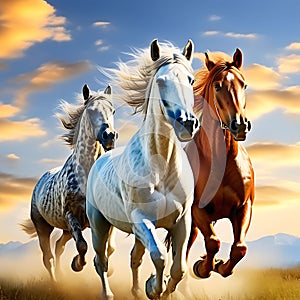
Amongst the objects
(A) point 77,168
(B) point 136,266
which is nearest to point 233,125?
(B) point 136,266

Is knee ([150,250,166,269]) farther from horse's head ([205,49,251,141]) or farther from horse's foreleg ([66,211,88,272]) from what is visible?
horse's foreleg ([66,211,88,272])

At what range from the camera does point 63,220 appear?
28.1 ft

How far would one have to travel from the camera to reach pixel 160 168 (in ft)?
19.6

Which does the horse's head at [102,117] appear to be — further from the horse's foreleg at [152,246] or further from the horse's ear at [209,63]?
the horse's foreleg at [152,246]

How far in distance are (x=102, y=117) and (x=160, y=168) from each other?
7.17 feet

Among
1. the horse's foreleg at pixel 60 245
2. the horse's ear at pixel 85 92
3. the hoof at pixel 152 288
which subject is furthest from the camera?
the horse's foreleg at pixel 60 245

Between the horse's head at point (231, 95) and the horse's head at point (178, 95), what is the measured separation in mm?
841

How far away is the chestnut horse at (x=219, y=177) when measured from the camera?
23.1 ft

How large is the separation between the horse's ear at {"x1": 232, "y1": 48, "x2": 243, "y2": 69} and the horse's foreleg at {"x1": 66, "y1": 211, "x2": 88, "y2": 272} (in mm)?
2471

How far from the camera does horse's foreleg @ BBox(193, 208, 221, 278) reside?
706cm

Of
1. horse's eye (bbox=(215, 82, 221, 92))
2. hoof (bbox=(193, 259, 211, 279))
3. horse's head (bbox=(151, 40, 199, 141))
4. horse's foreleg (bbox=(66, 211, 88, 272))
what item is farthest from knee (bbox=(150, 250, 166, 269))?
horse's foreleg (bbox=(66, 211, 88, 272))

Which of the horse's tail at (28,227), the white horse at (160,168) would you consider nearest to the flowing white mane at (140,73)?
the white horse at (160,168)

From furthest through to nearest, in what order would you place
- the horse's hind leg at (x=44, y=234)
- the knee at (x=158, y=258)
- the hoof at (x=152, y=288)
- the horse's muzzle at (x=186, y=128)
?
1. the horse's hind leg at (x=44, y=234)
2. the hoof at (x=152, y=288)
3. the knee at (x=158, y=258)
4. the horse's muzzle at (x=186, y=128)

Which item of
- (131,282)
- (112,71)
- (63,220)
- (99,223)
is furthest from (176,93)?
(63,220)
